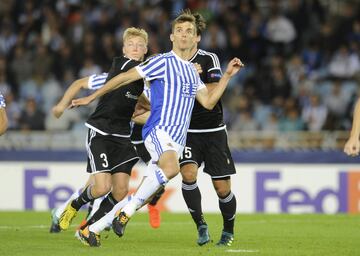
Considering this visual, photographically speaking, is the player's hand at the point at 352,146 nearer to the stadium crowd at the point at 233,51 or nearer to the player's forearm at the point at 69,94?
the player's forearm at the point at 69,94

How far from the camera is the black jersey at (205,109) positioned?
10.5 metres

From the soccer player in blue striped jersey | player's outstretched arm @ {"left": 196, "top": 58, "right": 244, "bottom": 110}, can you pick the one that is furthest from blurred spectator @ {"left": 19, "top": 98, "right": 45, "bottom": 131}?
the soccer player in blue striped jersey

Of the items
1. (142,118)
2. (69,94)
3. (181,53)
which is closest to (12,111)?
(142,118)

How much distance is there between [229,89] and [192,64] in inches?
386

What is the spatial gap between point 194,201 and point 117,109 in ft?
4.87

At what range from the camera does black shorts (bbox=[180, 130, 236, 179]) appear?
33.8ft

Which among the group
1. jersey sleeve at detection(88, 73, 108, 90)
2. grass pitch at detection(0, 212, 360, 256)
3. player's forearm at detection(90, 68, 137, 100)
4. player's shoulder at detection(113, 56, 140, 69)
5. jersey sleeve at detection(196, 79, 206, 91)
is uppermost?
player's shoulder at detection(113, 56, 140, 69)

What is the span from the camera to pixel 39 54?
68.8 ft

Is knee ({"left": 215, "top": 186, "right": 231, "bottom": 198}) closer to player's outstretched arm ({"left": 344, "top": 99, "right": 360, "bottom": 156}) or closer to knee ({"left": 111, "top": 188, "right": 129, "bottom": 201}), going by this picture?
knee ({"left": 111, "top": 188, "right": 129, "bottom": 201})

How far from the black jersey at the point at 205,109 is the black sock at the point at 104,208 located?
1.25 meters

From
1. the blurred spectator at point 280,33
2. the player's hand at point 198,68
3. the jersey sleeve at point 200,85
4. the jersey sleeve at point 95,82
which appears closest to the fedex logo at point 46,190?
the blurred spectator at point 280,33

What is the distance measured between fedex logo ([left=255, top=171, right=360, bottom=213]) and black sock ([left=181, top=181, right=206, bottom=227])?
6.84 metres

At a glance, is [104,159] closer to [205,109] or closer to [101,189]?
[101,189]

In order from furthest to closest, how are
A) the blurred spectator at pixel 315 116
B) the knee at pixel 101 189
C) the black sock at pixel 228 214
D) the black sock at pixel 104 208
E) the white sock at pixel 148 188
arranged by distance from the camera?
the blurred spectator at pixel 315 116 < the knee at pixel 101 189 < the black sock at pixel 104 208 < the black sock at pixel 228 214 < the white sock at pixel 148 188
